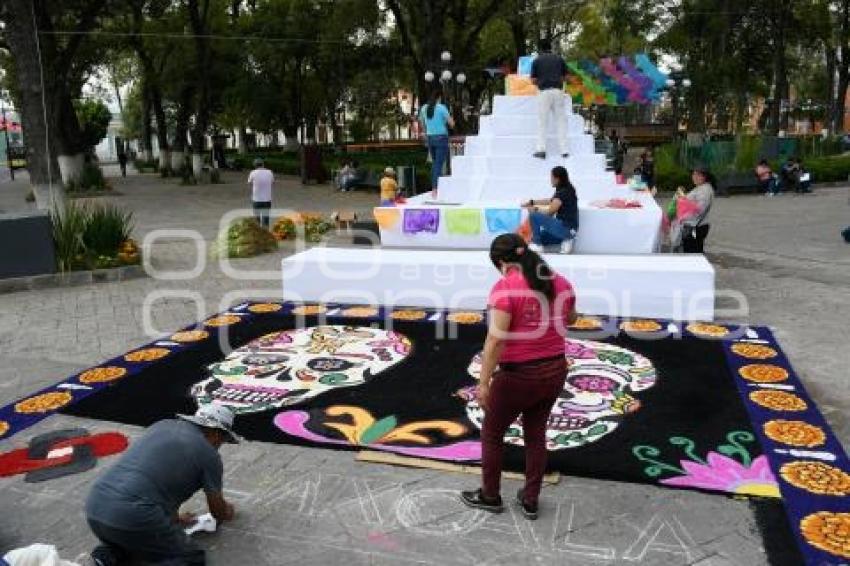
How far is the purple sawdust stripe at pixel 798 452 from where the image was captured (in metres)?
3.65

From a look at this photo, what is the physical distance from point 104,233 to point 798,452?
9.85 metres

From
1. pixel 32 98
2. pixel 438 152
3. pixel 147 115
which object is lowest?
pixel 438 152

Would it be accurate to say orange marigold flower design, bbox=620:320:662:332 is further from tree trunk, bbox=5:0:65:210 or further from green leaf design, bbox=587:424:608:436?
tree trunk, bbox=5:0:65:210

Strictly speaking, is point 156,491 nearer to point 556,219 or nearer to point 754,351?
point 754,351

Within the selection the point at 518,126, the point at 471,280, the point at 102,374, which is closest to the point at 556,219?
the point at 471,280

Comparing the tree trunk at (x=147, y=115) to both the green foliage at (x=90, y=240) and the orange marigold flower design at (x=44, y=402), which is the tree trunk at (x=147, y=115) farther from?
the orange marigold flower design at (x=44, y=402)

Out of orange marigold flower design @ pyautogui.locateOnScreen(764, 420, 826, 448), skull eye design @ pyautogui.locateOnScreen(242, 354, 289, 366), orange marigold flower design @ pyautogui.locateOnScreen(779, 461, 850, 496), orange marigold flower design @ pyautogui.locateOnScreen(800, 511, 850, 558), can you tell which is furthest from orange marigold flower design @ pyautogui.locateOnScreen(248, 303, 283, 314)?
orange marigold flower design @ pyautogui.locateOnScreen(800, 511, 850, 558)

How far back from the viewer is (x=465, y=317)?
8.05 meters

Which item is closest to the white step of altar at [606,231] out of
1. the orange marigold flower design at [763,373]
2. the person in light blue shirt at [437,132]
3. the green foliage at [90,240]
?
the person in light blue shirt at [437,132]

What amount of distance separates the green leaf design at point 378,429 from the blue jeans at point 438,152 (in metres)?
8.76

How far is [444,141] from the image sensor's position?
13.7 meters

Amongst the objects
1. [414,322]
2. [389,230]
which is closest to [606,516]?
[414,322]

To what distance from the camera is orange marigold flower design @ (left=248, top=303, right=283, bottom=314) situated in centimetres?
863

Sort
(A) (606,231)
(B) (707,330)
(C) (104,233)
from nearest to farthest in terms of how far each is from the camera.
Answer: (B) (707,330) → (A) (606,231) → (C) (104,233)
